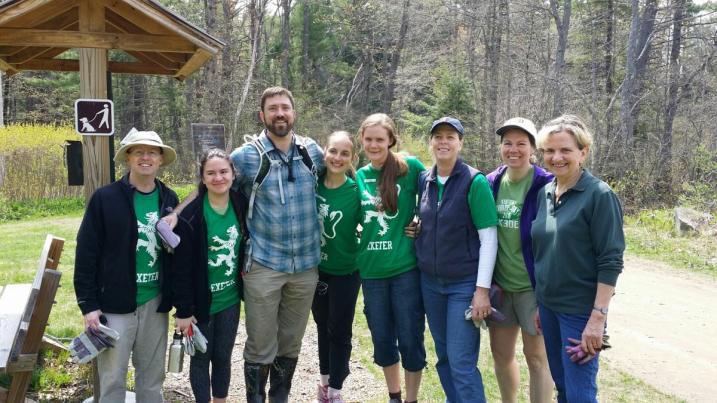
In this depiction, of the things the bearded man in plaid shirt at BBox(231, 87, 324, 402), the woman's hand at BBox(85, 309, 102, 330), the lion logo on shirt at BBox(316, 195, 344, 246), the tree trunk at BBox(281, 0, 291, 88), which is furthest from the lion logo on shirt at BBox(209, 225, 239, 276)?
the tree trunk at BBox(281, 0, 291, 88)

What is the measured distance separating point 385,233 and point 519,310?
95 centimetres

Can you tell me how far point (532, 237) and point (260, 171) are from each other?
1740 millimetres

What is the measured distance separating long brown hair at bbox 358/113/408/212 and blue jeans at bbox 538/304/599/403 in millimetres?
1127

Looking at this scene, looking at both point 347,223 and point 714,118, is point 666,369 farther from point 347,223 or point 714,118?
point 714,118

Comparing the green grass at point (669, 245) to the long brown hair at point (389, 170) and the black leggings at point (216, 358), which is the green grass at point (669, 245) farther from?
the black leggings at point (216, 358)

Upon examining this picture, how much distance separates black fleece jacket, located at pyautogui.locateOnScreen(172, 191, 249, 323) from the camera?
3.30m

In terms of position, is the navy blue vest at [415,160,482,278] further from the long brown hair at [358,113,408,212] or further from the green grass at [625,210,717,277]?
the green grass at [625,210,717,277]

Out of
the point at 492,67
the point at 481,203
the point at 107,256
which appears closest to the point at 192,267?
the point at 107,256

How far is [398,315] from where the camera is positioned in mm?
3701

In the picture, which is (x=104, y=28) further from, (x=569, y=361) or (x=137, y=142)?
(x=569, y=361)

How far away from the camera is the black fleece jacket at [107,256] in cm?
311

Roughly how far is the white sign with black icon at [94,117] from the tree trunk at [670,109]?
15061 millimetres

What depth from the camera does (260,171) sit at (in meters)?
3.71

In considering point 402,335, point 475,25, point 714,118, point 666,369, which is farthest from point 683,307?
point 475,25
